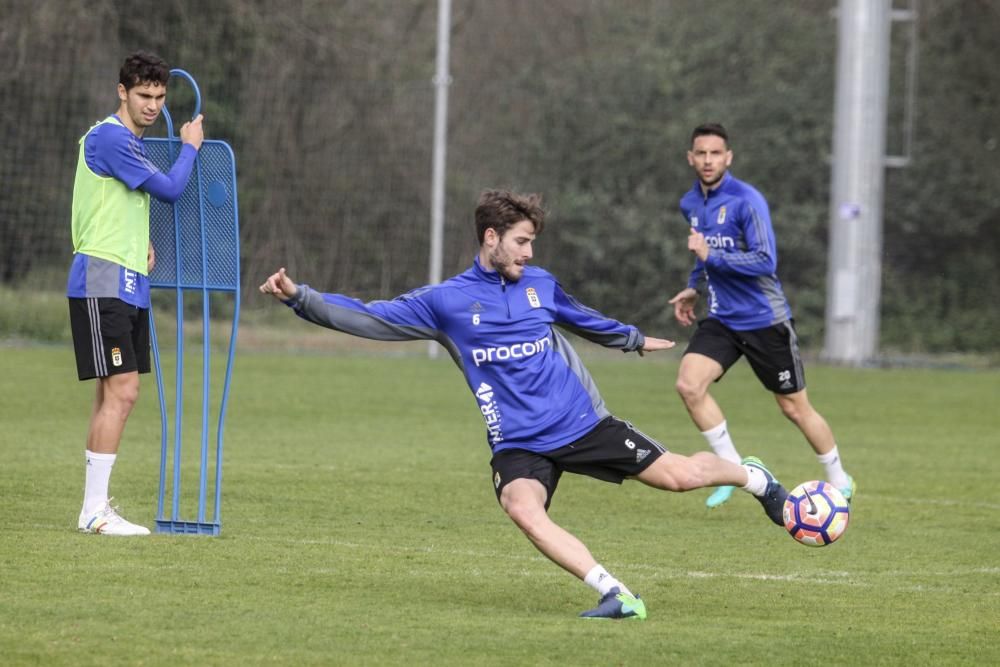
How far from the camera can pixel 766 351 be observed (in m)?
9.78

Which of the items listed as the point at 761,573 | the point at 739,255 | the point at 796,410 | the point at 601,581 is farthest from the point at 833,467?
the point at 601,581

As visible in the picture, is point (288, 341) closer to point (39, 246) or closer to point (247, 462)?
point (39, 246)

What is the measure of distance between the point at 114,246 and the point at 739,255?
152 inches

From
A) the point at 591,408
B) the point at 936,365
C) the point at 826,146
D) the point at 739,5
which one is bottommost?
the point at 936,365

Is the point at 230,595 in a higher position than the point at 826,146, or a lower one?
lower

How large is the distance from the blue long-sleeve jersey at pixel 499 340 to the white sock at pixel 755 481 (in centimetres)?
81

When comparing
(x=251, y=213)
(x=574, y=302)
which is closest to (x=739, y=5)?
(x=251, y=213)

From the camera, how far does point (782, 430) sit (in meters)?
13.9

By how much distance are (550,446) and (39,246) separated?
1493 cm

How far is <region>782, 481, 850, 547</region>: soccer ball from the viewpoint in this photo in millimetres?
6938

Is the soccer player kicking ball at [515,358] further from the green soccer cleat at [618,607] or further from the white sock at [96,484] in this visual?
the white sock at [96,484]

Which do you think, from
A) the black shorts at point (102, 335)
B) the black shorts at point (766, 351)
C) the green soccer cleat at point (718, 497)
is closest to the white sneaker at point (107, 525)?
the black shorts at point (102, 335)

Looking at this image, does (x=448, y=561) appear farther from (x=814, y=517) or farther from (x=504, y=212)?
(x=504, y=212)

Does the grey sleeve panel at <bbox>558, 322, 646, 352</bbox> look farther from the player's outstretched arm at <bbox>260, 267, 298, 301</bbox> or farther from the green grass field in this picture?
the player's outstretched arm at <bbox>260, 267, 298, 301</bbox>
